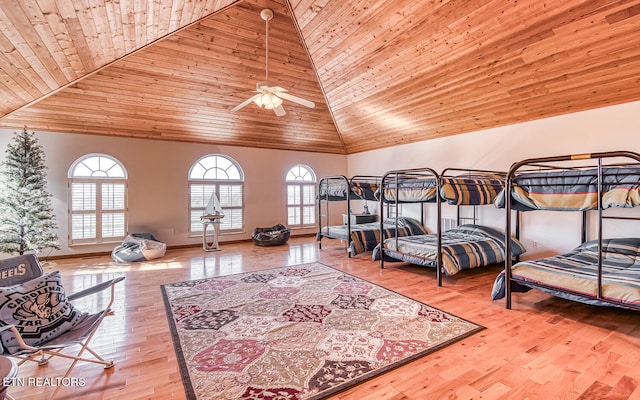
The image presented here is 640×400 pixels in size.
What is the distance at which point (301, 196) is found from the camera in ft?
30.2

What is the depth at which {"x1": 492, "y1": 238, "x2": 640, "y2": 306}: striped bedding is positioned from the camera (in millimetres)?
2767

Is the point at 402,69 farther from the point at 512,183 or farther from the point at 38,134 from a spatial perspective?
the point at 38,134

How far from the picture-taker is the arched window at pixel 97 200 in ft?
21.3

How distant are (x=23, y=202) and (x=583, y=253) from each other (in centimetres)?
899

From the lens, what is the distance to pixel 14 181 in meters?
5.36

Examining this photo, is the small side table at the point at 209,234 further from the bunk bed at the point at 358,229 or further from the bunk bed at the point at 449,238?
the bunk bed at the point at 449,238

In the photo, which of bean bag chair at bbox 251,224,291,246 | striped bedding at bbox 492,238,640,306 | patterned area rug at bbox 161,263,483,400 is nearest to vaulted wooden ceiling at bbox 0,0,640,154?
striped bedding at bbox 492,238,640,306

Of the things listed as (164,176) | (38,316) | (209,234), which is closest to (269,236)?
(209,234)

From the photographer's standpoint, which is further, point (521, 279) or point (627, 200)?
point (521, 279)

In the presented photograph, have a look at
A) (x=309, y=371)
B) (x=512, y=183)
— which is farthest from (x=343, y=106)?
(x=309, y=371)

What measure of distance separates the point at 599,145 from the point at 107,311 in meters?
6.52

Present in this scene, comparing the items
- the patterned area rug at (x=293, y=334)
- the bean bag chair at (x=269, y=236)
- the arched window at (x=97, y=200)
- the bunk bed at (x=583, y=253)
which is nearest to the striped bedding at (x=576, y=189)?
the bunk bed at (x=583, y=253)

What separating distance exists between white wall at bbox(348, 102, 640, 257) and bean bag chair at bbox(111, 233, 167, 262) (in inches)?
245

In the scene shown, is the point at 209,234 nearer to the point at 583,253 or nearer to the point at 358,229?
the point at 358,229
